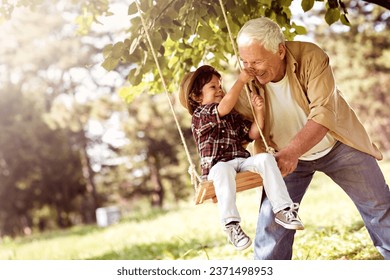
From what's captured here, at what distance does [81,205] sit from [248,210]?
14225 millimetres

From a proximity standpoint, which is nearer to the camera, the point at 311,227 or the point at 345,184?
the point at 345,184

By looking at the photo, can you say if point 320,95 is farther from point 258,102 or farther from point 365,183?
point 365,183

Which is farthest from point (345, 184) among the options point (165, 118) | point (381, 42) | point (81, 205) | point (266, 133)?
point (81, 205)

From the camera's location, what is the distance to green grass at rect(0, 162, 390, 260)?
462 centimetres

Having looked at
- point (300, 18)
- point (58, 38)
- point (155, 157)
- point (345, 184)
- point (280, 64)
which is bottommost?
point (155, 157)

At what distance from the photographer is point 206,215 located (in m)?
10.1

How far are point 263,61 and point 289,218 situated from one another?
743 millimetres

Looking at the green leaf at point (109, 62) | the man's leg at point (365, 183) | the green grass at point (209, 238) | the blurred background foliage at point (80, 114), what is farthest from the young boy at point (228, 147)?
the blurred background foliage at point (80, 114)

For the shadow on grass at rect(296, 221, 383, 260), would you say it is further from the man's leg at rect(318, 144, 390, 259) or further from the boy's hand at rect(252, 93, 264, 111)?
the boy's hand at rect(252, 93, 264, 111)

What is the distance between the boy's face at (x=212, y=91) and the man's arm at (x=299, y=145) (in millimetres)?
471

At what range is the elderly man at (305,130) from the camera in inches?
106

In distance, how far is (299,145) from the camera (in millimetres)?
2662

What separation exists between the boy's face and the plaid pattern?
0.17 ft
